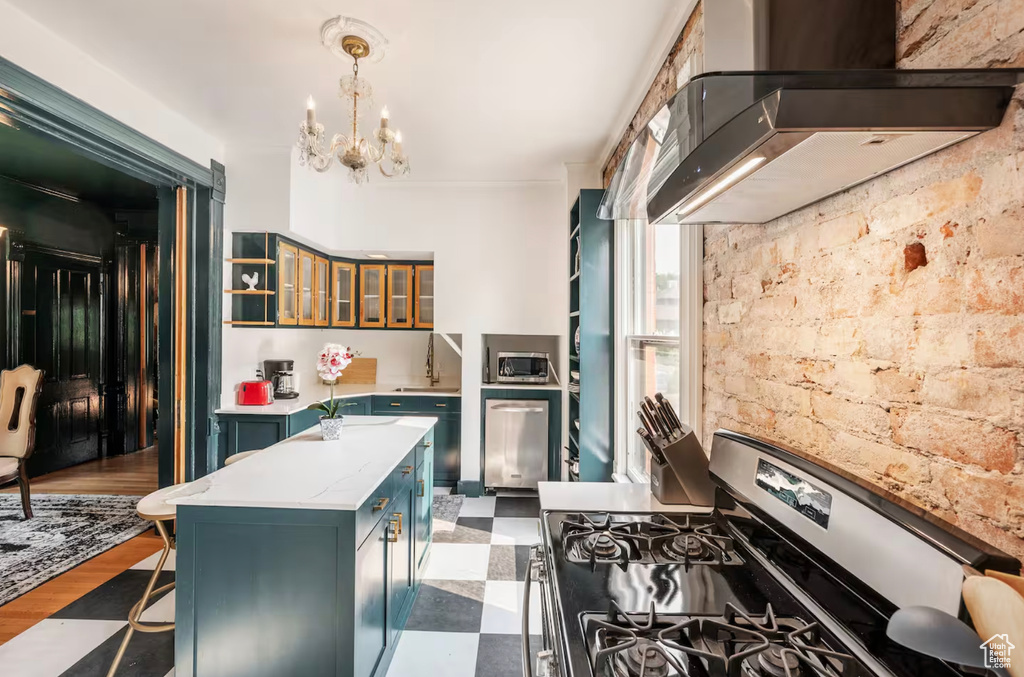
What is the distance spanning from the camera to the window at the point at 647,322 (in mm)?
2375

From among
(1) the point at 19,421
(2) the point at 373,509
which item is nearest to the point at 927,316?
(2) the point at 373,509

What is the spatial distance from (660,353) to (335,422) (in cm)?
171

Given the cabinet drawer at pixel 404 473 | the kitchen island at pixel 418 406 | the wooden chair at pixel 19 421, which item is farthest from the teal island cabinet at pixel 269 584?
the wooden chair at pixel 19 421

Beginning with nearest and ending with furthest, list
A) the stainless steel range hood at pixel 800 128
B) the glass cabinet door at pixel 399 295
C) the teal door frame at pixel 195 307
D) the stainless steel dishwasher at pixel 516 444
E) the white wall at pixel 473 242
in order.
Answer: the stainless steel range hood at pixel 800 128 < the teal door frame at pixel 195 307 < the stainless steel dishwasher at pixel 516 444 < the white wall at pixel 473 242 < the glass cabinet door at pixel 399 295

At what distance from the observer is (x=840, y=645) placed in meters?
0.82

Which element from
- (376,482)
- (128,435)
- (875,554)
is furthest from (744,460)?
(128,435)

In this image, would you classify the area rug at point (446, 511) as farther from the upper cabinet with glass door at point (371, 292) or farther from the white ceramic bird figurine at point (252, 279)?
the white ceramic bird figurine at point (252, 279)

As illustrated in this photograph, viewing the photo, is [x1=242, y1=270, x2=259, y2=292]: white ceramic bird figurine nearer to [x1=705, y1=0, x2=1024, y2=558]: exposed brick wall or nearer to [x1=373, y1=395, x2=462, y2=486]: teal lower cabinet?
[x1=373, y1=395, x2=462, y2=486]: teal lower cabinet

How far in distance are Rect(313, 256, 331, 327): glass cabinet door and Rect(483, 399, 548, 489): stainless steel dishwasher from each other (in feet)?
5.77

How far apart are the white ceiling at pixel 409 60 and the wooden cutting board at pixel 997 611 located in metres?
2.17

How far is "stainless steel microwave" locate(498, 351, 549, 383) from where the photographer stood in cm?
441

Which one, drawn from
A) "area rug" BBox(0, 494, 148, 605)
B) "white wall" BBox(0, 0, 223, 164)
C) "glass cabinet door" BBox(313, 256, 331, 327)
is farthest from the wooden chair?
"white wall" BBox(0, 0, 223, 164)

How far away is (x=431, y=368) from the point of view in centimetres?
493

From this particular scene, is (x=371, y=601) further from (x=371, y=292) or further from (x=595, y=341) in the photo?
(x=371, y=292)
